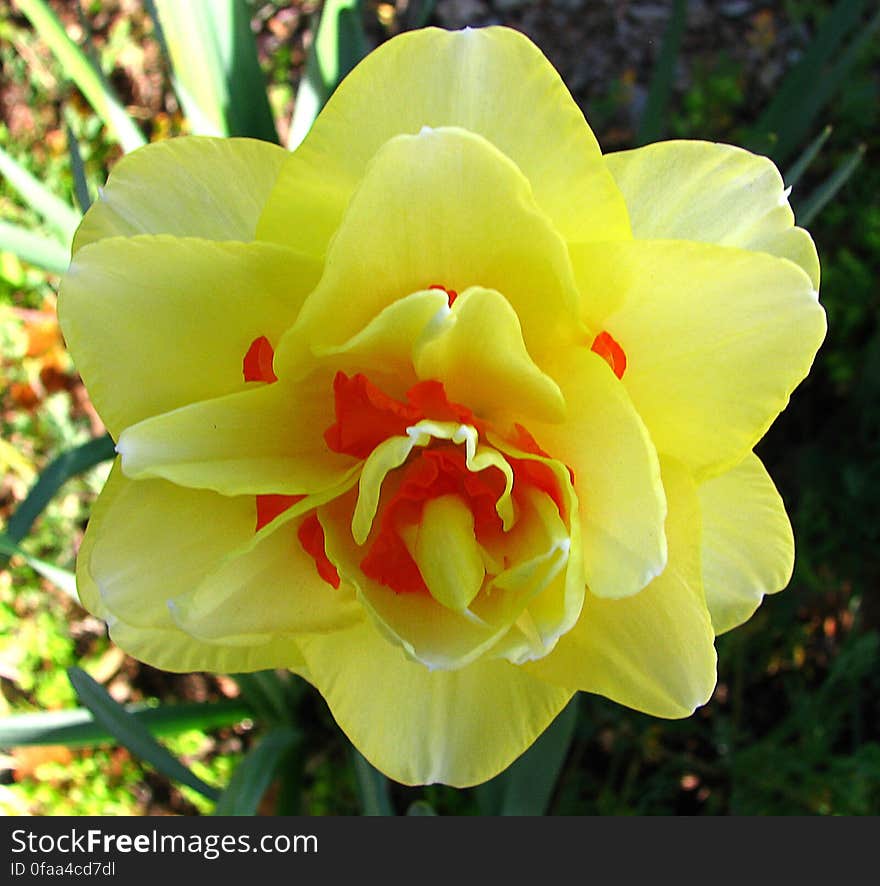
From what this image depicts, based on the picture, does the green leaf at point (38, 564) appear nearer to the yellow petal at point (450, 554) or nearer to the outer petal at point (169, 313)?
the outer petal at point (169, 313)

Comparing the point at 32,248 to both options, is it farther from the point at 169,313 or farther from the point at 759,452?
the point at 759,452

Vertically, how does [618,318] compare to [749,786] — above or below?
above

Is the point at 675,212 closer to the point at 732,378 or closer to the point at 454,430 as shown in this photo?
the point at 732,378

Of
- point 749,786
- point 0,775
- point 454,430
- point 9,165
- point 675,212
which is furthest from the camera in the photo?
point 0,775

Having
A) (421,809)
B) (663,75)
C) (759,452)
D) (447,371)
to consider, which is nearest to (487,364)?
(447,371)

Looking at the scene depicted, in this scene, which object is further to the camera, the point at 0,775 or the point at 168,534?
the point at 0,775

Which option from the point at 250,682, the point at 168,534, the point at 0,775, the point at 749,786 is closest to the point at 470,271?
the point at 168,534
